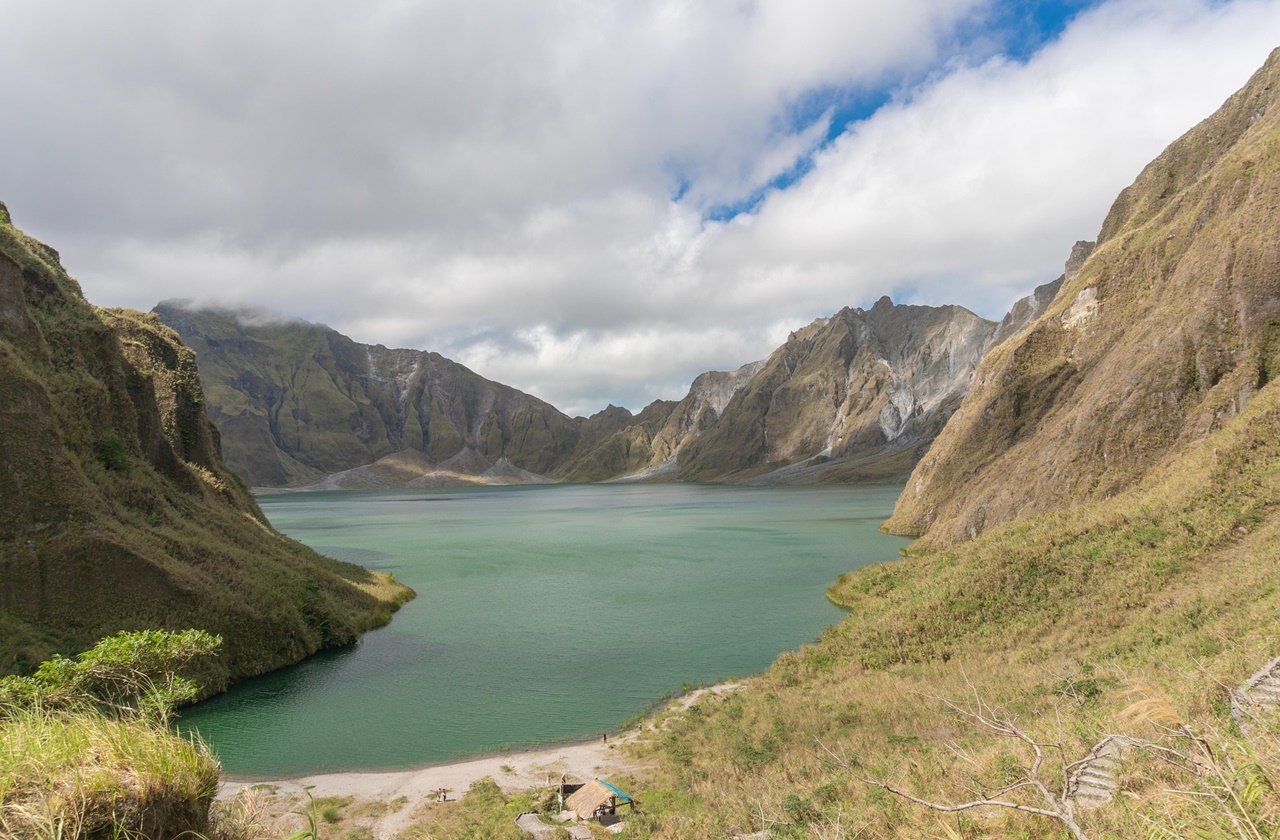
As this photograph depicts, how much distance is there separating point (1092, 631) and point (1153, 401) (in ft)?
96.3

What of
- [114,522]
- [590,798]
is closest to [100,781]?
[590,798]

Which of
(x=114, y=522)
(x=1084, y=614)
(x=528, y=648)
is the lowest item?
(x=528, y=648)

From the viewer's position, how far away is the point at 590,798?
18156 mm

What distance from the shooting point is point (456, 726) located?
92.5ft

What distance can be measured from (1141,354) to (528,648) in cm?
5072

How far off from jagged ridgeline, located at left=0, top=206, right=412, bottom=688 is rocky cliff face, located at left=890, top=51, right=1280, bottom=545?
5367 cm

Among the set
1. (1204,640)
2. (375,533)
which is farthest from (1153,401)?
(375,533)

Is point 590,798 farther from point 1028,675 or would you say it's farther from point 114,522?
point 114,522

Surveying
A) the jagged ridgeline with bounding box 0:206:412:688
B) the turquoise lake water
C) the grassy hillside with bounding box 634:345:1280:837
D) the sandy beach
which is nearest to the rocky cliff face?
the grassy hillside with bounding box 634:345:1280:837

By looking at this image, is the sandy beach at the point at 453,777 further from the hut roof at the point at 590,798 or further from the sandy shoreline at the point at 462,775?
the hut roof at the point at 590,798

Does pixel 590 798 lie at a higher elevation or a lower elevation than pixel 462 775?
higher

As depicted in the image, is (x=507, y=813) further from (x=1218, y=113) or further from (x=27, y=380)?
(x=1218, y=113)

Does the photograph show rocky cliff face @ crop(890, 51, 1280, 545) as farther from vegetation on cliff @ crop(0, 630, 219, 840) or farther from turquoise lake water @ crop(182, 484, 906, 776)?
vegetation on cliff @ crop(0, 630, 219, 840)

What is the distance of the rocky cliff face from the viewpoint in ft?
141
